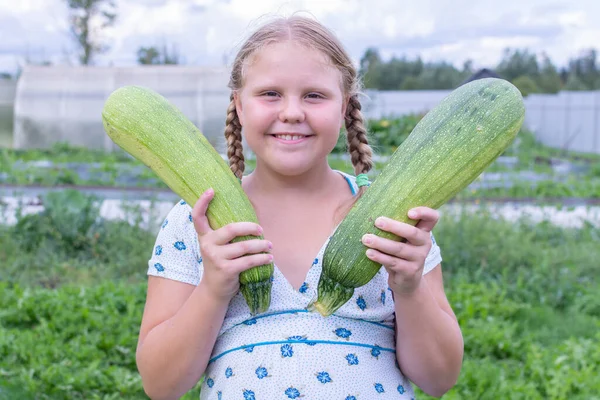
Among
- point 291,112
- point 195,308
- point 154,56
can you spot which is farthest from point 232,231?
point 154,56

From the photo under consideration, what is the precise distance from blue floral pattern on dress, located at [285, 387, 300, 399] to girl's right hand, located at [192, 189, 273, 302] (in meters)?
0.32

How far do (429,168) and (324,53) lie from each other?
43cm

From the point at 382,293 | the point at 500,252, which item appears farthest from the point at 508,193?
the point at 382,293

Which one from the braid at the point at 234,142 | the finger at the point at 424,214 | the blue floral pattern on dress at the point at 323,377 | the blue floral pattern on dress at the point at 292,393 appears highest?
the braid at the point at 234,142

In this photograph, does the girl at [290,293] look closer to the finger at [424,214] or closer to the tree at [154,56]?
the finger at [424,214]

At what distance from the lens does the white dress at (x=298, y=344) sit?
1901mm

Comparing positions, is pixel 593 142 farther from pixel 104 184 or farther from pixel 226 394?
pixel 226 394

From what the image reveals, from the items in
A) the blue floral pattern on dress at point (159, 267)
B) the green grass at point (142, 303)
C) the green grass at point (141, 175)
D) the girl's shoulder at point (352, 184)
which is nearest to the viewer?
the blue floral pattern on dress at point (159, 267)

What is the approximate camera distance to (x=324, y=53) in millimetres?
1971

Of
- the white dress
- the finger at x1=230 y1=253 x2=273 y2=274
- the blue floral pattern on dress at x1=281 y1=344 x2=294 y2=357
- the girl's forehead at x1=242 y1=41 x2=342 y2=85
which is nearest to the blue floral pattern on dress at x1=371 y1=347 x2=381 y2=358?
the white dress

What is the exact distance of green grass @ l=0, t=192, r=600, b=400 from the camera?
3795 millimetres

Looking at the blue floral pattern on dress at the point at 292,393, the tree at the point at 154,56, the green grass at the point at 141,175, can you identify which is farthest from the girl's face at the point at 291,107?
the tree at the point at 154,56

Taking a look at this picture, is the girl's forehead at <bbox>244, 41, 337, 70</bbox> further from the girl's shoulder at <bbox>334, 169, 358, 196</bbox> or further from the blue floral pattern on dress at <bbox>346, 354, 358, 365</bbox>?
the blue floral pattern on dress at <bbox>346, 354, 358, 365</bbox>

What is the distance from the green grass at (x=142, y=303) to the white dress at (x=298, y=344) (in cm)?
176
